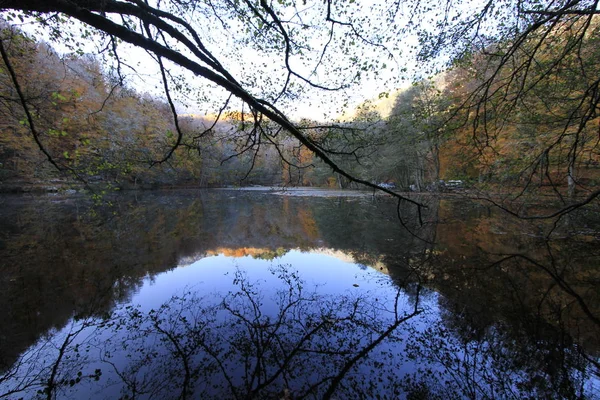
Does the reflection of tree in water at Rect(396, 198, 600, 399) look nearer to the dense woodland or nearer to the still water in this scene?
the still water

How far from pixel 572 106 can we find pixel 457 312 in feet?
25.3

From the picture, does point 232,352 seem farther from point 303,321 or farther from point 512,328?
point 512,328

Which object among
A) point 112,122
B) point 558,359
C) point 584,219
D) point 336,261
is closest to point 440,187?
point 584,219

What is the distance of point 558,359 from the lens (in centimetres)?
236

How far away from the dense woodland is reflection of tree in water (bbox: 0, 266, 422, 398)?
2.02 meters

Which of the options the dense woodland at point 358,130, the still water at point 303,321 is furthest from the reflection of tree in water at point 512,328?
the dense woodland at point 358,130

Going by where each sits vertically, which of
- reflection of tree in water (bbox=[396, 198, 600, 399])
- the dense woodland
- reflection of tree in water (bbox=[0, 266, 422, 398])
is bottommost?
reflection of tree in water (bbox=[0, 266, 422, 398])

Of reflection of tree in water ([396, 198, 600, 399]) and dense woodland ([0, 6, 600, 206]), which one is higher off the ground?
dense woodland ([0, 6, 600, 206])

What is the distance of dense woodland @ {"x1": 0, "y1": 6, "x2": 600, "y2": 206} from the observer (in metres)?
3.38

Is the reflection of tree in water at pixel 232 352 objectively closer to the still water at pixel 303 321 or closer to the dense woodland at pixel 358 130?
the still water at pixel 303 321

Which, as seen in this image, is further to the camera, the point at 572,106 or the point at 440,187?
the point at 440,187

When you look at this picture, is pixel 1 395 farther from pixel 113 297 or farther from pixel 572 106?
pixel 572 106

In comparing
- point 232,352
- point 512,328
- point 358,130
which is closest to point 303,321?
point 232,352

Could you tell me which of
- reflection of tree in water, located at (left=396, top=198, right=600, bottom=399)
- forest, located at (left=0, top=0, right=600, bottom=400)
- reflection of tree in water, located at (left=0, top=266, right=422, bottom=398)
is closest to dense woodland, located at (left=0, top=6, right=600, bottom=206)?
forest, located at (left=0, top=0, right=600, bottom=400)
